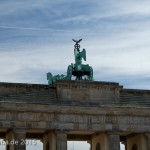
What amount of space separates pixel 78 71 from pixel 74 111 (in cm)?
382

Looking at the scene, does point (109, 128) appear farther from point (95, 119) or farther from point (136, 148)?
point (136, 148)

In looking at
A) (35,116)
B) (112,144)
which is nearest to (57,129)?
(35,116)

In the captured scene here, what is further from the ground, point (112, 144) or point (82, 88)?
point (82, 88)

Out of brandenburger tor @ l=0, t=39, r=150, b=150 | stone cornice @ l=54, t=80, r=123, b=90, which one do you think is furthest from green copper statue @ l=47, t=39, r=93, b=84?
stone cornice @ l=54, t=80, r=123, b=90

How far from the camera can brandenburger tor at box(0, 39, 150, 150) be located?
131 feet

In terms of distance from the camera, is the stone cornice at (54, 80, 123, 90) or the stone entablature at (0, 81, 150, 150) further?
the stone cornice at (54, 80, 123, 90)

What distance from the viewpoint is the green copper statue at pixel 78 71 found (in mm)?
42453

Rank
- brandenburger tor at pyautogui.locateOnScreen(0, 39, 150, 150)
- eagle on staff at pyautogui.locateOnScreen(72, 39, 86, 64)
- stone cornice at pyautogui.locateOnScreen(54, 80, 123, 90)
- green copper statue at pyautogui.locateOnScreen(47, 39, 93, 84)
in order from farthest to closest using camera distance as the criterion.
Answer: eagle on staff at pyautogui.locateOnScreen(72, 39, 86, 64) → green copper statue at pyautogui.locateOnScreen(47, 39, 93, 84) → stone cornice at pyautogui.locateOnScreen(54, 80, 123, 90) → brandenburger tor at pyautogui.locateOnScreen(0, 39, 150, 150)

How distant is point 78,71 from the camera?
141 feet

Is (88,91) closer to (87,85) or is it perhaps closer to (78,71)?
(87,85)

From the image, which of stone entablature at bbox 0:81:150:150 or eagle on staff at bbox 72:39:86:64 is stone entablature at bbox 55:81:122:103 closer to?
stone entablature at bbox 0:81:150:150

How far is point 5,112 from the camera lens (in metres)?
39.7

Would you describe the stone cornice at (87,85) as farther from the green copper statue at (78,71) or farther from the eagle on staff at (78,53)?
the eagle on staff at (78,53)

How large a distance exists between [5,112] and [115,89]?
9.52 meters
